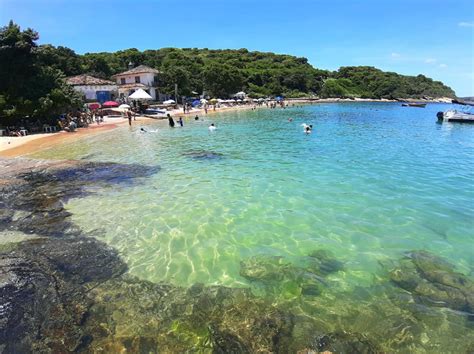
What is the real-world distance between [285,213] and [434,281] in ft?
14.8

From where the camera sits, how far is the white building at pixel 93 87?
164 ft

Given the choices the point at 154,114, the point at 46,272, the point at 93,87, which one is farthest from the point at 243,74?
the point at 46,272

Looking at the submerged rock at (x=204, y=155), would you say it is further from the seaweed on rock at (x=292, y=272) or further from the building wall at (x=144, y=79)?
the building wall at (x=144, y=79)

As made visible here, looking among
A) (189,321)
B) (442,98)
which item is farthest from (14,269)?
(442,98)

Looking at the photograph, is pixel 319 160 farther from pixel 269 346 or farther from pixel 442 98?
pixel 442 98

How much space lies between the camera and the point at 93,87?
51.6m

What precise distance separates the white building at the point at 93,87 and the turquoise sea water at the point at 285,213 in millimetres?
35745

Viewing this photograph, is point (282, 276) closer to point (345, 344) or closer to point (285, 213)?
point (345, 344)

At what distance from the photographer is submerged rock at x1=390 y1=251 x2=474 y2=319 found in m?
5.94

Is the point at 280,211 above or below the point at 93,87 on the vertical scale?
below

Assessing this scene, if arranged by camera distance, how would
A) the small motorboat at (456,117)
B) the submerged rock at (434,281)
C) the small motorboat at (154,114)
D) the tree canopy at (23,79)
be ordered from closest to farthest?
the submerged rock at (434,281) < the tree canopy at (23,79) < the small motorboat at (456,117) < the small motorboat at (154,114)

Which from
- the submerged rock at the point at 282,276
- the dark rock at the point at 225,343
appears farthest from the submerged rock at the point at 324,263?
the dark rock at the point at 225,343

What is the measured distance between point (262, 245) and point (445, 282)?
387cm

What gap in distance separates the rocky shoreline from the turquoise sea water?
284mm
